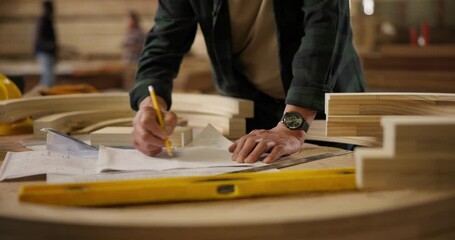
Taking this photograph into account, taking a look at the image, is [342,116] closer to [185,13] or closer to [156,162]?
[156,162]

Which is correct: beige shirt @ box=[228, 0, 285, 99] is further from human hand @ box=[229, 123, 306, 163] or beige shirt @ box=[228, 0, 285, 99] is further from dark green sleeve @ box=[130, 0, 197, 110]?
human hand @ box=[229, 123, 306, 163]

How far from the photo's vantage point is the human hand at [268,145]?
67.6 inches

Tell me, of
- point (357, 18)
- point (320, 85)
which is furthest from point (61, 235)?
point (357, 18)

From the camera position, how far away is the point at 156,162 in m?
1.71

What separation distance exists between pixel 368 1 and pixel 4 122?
7.79 m

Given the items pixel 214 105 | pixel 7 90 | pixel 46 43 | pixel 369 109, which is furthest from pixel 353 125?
pixel 46 43

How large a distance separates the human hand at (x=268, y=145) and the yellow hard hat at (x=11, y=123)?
45.1 inches

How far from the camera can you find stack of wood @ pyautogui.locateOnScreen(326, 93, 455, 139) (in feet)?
5.56

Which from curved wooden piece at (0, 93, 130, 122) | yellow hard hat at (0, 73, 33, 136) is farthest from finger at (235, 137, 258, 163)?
yellow hard hat at (0, 73, 33, 136)

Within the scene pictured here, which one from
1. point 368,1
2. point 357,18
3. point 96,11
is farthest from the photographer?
point 96,11

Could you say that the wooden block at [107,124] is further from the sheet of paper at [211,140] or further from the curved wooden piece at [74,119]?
the sheet of paper at [211,140]

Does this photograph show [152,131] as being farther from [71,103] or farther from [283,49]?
[71,103]

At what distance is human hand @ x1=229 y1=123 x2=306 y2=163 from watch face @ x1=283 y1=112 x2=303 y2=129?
0.6 inches

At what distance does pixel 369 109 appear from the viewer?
1755mm
